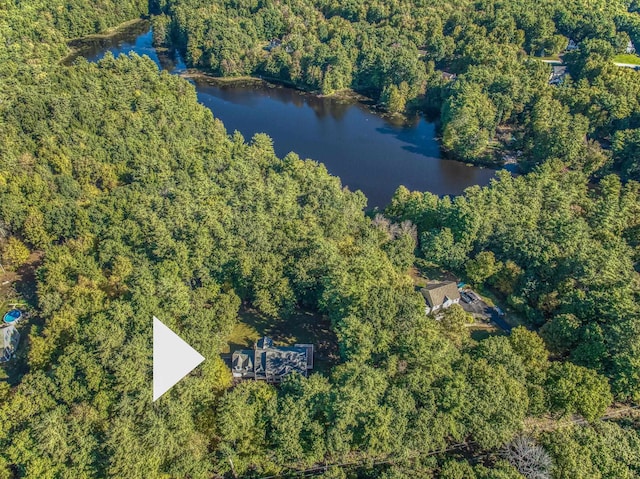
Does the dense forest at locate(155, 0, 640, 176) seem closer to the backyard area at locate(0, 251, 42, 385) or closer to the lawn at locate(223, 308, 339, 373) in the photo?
the lawn at locate(223, 308, 339, 373)

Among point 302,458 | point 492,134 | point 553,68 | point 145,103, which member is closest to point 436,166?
point 492,134

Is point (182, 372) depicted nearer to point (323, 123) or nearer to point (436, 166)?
point (436, 166)

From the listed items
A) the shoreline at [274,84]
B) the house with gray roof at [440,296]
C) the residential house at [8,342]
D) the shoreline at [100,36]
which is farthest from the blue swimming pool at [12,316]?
the shoreline at [100,36]

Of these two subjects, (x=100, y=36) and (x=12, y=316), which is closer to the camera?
(x=12, y=316)

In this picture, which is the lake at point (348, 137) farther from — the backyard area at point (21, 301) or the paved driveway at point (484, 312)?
the backyard area at point (21, 301)

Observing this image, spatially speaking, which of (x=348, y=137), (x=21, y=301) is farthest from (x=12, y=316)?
(x=348, y=137)

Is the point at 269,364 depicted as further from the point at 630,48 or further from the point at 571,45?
the point at 630,48
